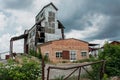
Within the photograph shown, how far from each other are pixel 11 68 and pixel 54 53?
36526 mm

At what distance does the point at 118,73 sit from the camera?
23641mm

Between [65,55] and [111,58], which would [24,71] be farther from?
[65,55]

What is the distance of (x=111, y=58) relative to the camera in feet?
80.1

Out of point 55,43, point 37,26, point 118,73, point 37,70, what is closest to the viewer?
point 37,70

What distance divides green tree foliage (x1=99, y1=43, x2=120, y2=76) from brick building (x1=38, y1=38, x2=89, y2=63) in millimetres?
25126

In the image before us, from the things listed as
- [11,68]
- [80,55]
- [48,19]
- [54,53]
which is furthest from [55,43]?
[11,68]

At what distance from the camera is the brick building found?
50875 millimetres

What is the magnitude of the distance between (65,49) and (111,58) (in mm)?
27915

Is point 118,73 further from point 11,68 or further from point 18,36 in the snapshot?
point 18,36

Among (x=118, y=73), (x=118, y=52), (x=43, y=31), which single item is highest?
(x=43, y=31)

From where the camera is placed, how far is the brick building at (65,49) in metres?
50.9

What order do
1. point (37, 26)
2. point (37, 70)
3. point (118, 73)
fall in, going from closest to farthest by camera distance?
point (37, 70), point (118, 73), point (37, 26)

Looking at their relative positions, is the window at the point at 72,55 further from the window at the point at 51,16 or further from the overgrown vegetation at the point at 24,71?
the overgrown vegetation at the point at 24,71

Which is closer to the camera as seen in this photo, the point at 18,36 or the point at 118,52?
the point at 118,52
